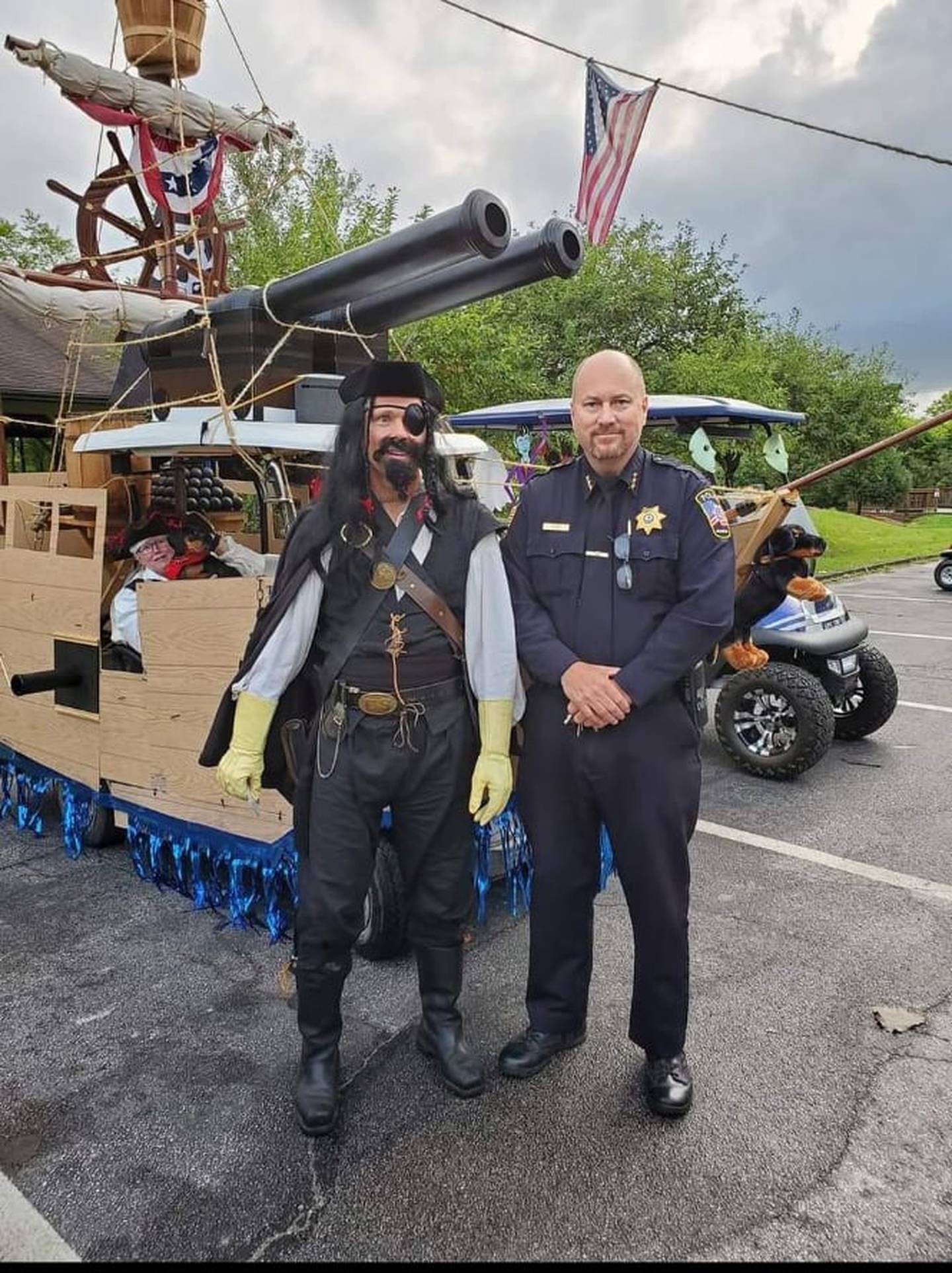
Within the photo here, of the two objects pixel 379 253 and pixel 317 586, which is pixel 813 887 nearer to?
pixel 317 586

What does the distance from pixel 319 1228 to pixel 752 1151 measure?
105cm

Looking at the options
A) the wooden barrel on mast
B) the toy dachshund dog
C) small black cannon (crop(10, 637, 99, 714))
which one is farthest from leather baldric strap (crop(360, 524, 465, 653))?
the wooden barrel on mast

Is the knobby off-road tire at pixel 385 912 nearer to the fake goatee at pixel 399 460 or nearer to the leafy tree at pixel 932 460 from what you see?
the fake goatee at pixel 399 460

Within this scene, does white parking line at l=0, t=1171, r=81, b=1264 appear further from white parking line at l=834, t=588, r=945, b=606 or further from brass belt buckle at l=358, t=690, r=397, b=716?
white parking line at l=834, t=588, r=945, b=606

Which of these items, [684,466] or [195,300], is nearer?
[684,466]

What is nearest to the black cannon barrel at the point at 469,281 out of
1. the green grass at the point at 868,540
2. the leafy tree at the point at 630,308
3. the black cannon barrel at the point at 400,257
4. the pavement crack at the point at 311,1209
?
the black cannon barrel at the point at 400,257

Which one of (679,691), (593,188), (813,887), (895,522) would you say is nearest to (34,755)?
(679,691)

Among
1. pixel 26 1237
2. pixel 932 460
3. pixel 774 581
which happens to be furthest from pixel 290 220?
pixel 932 460

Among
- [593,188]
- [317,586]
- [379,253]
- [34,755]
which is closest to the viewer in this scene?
[317,586]

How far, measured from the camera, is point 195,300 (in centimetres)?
597

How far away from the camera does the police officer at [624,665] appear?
2.28 m

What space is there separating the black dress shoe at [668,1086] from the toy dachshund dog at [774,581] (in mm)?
2915

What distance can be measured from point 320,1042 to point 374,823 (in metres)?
0.61

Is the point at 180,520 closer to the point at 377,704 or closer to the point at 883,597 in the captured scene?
the point at 377,704
